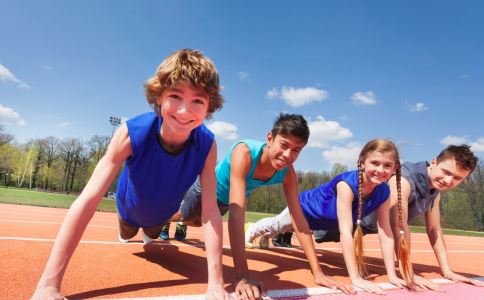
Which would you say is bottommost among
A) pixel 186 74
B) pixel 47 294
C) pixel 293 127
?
pixel 47 294

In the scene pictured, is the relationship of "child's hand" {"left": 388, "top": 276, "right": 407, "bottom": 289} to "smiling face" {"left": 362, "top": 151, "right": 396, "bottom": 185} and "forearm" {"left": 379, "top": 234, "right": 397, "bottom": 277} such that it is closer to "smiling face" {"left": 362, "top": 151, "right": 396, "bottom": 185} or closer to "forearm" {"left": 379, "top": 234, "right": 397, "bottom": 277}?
"forearm" {"left": 379, "top": 234, "right": 397, "bottom": 277}

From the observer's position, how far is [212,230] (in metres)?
2.33

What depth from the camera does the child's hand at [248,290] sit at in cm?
219

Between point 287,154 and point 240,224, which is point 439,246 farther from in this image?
point 240,224

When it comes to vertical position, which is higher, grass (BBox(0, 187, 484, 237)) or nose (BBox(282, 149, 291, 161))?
nose (BBox(282, 149, 291, 161))

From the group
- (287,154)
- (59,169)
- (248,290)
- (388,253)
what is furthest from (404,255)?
(59,169)

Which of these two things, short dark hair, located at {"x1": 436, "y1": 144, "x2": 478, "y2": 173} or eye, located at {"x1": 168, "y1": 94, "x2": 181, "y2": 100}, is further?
short dark hair, located at {"x1": 436, "y1": 144, "x2": 478, "y2": 173}

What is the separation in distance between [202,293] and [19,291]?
119 centimetres

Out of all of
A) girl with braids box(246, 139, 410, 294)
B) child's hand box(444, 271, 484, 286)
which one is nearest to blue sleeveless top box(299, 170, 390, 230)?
girl with braids box(246, 139, 410, 294)

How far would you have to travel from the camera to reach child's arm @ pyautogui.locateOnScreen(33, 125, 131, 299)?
1867mm

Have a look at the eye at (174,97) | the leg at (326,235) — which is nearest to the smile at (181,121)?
the eye at (174,97)

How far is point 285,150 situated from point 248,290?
1479mm

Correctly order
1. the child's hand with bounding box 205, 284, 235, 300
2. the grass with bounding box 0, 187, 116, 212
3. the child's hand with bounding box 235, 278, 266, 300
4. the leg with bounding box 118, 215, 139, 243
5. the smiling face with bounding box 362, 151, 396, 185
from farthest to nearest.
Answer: the grass with bounding box 0, 187, 116, 212 < the leg with bounding box 118, 215, 139, 243 < the smiling face with bounding box 362, 151, 396, 185 < the child's hand with bounding box 235, 278, 266, 300 < the child's hand with bounding box 205, 284, 235, 300

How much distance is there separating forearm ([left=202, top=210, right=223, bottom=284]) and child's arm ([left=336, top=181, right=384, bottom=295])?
4.61 feet
